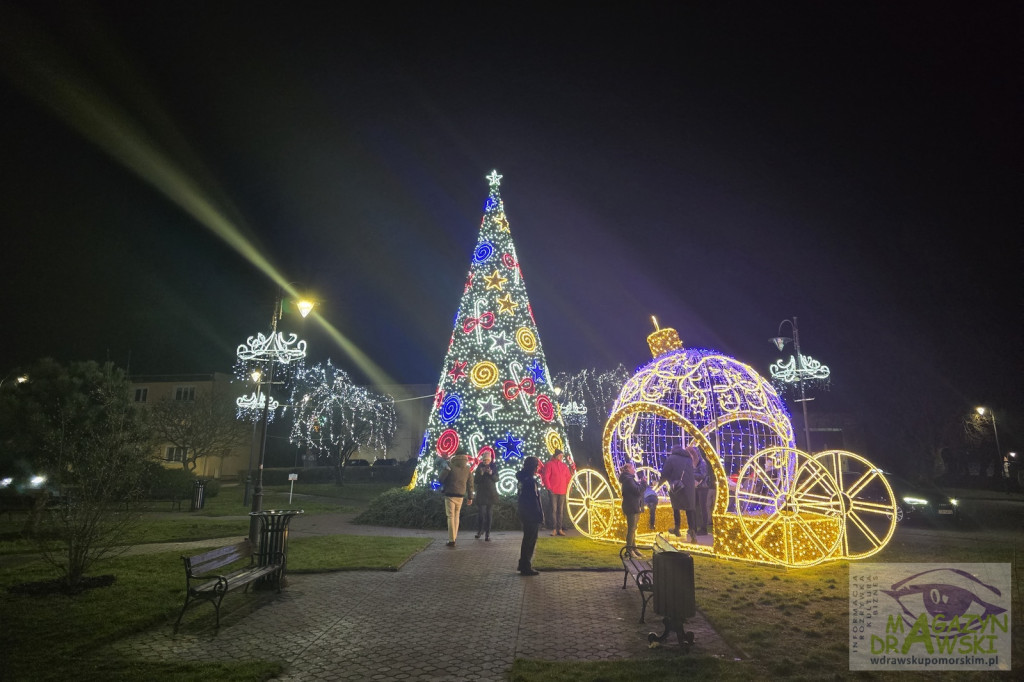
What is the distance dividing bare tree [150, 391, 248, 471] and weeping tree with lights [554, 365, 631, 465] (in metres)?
21.6

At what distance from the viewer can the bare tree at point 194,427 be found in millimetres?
27688

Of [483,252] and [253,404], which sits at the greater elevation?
[483,252]

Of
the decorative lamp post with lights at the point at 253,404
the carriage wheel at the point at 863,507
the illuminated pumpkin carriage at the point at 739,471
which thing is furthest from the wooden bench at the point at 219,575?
the carriage wheel at the point at 863,507

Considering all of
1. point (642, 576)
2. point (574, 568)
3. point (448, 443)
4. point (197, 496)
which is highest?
point (448, 443)

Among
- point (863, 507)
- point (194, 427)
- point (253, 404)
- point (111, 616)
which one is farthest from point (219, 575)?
point (194, 427)

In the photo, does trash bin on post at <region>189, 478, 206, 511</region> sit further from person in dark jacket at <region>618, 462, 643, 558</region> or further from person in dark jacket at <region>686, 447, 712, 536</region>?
person in dark jacket at <region>686, 447, 712, 536</region>

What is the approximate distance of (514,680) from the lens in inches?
155

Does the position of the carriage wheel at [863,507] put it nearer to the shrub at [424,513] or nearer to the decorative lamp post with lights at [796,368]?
the decorative lamp post with lights at [796,368]

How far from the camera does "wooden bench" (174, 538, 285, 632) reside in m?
5.18

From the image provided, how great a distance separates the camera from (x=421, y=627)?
17.4 feet

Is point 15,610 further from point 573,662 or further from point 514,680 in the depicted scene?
point 573,662

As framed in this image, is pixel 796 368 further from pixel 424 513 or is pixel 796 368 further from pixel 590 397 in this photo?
pixel 590 397

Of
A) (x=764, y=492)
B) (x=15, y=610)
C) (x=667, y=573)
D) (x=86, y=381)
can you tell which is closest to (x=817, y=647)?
(x=667, y=573)

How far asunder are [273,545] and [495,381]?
716 cm
